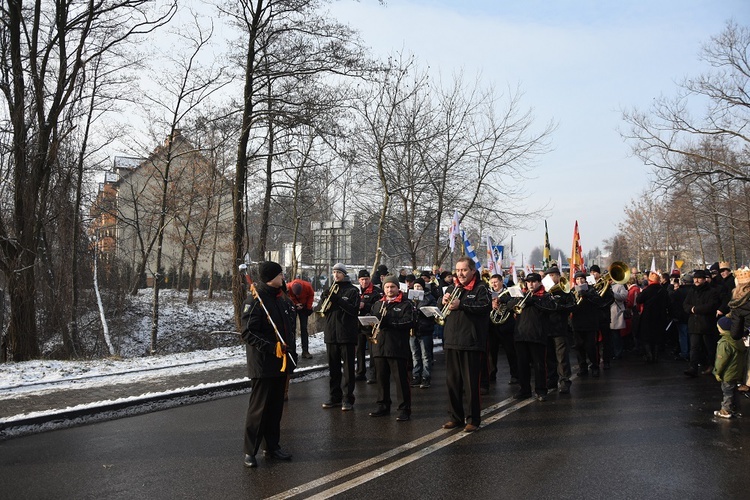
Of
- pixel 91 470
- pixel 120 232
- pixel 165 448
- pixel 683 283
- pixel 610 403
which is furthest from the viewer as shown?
pixel 120 232

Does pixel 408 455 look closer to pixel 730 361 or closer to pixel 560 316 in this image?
pixel 730 361

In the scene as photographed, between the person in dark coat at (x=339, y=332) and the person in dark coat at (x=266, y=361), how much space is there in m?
2.44

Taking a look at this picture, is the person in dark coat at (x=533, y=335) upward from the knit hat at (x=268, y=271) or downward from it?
downward

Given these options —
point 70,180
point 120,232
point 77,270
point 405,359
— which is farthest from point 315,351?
point 120,232

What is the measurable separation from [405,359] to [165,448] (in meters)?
3.17

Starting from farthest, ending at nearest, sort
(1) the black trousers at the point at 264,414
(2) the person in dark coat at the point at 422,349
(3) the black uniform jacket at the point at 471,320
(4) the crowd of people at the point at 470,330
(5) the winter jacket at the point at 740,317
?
(2) the person in dark coat at the point at 422,349
(5) the winter jacket at the point at 740,317
(3) the black uniform jacket at the point at 471,320
(4) the crowd of people at the point at 470,330
(1) the black trousers at the point at 264,414

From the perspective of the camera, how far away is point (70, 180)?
1761 centimetres

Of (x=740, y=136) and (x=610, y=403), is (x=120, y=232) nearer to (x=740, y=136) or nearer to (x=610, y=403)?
(x=740, y=136)

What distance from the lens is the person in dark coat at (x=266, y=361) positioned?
5.99 meters

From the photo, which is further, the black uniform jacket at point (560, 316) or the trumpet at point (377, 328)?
the black uniform jacket at point (560, 316)

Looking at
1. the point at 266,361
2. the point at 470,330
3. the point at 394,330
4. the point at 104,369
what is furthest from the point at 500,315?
the point at 104,369

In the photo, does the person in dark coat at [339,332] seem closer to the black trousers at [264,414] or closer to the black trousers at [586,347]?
the black trousers at [264,414]

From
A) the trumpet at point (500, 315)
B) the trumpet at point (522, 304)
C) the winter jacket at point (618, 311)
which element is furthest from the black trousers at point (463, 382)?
the winter jacket at point (618, 311)

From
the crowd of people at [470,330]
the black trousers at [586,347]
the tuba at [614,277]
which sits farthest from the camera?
the tuba at [614,277]
